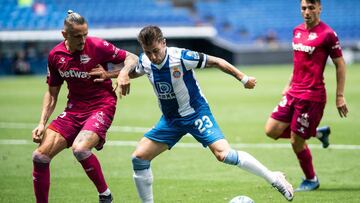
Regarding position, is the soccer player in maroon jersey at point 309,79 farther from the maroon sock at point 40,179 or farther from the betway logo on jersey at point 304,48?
the maroon sock at point 40,179

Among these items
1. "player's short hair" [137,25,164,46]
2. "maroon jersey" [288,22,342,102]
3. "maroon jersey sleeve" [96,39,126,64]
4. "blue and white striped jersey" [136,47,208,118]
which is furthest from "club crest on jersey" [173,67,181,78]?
"maroon jersey" [288,22,342,102]

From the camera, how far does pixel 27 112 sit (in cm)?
2180

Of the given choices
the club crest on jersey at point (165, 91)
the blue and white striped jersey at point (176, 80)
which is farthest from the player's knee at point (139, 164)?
the club crest on jersey at point (165, 91)

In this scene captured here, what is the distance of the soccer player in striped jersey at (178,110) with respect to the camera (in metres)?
8.30

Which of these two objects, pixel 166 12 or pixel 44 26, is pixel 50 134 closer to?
pixel 44 26

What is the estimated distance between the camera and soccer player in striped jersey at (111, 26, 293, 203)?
8.30 m

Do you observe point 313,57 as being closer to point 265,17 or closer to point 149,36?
point 149,36

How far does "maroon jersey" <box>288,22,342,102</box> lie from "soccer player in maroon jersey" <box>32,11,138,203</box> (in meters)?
2.60

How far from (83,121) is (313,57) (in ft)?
11.2

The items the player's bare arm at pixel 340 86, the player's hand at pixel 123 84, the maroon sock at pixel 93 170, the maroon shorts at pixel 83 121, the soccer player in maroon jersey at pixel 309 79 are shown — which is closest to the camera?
the player's hand at pixel 123 84

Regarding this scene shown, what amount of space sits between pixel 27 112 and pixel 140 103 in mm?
4100

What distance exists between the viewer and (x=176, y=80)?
8500mm

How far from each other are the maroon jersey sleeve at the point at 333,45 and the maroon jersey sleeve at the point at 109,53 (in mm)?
2939

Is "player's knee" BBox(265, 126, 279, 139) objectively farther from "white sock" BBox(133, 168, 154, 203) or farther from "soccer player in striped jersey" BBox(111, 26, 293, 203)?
"white sock" BBox(133, 168, 154, 203)
